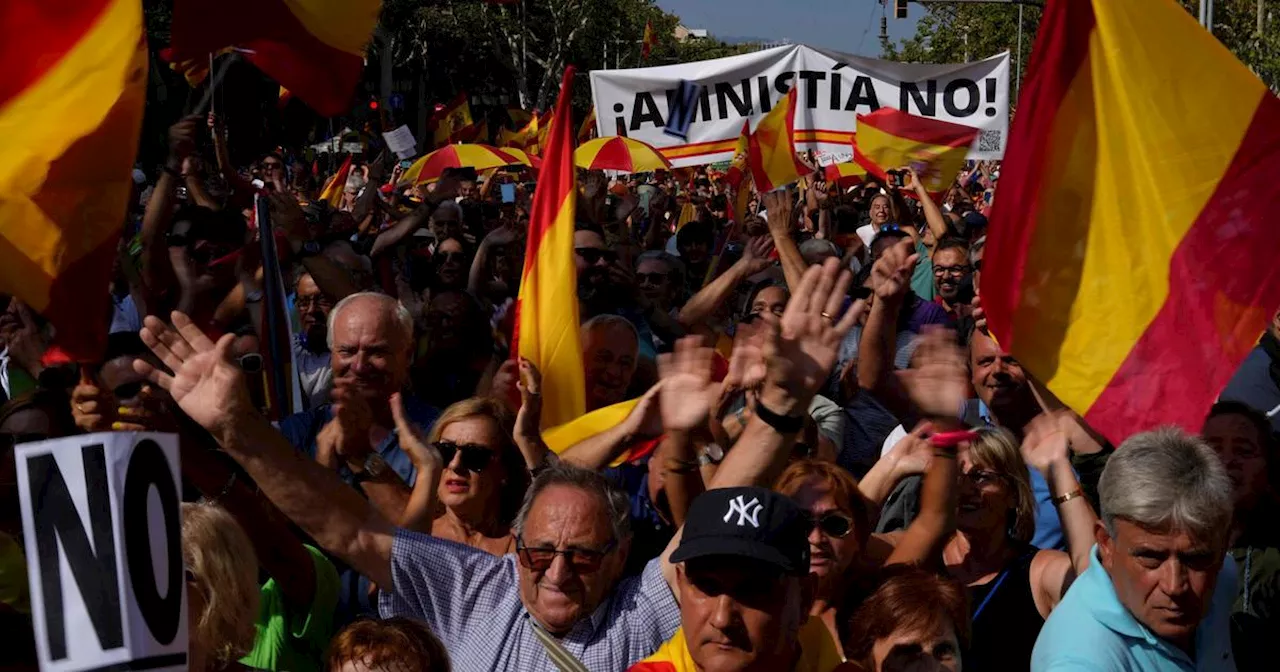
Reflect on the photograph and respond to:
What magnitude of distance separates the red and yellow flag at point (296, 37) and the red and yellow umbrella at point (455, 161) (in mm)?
9206

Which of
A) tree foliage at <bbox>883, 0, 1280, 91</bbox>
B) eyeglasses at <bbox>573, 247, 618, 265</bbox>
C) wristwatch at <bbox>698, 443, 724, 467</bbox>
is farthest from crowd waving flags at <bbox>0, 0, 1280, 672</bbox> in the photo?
tree foliage at <bbox>883, 0, 1280, 91</bbox>

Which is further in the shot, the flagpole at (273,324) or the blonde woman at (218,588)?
the flagpole at (273,324)

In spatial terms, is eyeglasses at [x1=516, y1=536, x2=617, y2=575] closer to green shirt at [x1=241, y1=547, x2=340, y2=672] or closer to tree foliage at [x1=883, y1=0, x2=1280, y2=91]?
green shirt at [x1=241, y1=547, x2=340, y2=672]

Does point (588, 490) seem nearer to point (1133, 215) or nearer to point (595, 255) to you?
point (1133, 215)

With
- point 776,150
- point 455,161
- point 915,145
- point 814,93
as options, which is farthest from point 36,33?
point 455,161

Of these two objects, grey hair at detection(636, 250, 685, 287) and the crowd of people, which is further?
grey hair at detection(636, 250, 685, 287)

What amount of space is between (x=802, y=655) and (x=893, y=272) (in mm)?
2899

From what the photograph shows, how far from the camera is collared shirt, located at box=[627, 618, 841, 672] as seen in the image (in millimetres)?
3299

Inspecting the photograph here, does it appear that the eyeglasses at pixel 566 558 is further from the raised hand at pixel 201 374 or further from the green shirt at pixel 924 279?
the green shirt at pixel 924 279

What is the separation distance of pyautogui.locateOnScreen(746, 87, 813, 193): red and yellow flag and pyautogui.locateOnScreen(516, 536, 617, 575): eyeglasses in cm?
841

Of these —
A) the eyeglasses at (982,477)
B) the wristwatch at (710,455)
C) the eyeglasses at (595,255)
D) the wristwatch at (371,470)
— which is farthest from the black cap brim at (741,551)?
the eyeglasses at (595,255)

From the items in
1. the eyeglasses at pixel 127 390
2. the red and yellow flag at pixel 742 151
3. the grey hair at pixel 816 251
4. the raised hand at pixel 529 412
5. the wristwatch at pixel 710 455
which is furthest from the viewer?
the red and yellow flag at pixel 742 151

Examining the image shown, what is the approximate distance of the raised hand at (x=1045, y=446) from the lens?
440 cm

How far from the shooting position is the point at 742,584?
10.5 ft
